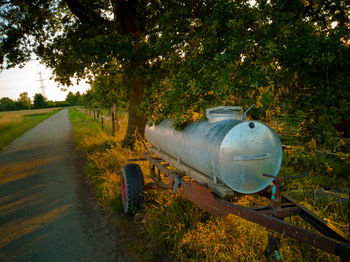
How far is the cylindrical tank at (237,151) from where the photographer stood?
261 centimetres

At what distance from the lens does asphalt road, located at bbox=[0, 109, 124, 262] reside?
3.80 m

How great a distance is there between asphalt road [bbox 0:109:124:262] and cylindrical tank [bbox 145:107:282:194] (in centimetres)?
234

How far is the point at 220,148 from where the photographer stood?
2.60 m

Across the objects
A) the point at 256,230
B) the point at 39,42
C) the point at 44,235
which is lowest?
the point at 44,235

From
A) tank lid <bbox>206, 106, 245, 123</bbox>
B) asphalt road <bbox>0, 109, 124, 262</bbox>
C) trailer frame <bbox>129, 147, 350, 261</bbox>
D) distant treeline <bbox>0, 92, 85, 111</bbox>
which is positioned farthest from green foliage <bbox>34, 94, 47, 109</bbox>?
tank lid <bbox>206, 106, 245, 123</bbox>

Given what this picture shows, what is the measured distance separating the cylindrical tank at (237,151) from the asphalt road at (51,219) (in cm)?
234

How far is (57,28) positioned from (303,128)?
39.6ft

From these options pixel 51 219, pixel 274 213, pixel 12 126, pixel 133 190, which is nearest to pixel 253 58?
pixel 274 213

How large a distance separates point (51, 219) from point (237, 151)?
456cm

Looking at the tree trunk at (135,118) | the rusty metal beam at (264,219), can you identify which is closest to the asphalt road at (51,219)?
the rusty metal beam at (264,219)

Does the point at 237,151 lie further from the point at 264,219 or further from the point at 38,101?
the point at 38,101

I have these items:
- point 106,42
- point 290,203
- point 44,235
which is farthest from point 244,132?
point 106,42

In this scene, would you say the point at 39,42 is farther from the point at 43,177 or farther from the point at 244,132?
the point at 244,132

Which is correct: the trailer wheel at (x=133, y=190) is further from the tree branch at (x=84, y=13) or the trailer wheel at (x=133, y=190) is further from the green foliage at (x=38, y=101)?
the green foliage at (x=38, y=101)
